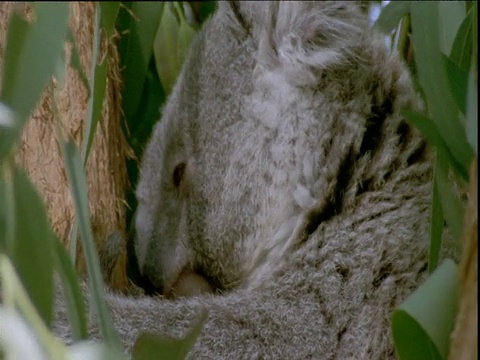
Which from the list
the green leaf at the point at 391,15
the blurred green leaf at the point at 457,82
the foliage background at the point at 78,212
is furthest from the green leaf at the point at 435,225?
the green leaf at the point at 391,15

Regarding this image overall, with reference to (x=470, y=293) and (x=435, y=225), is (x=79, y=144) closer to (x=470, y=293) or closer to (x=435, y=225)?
(x=435, y=225)

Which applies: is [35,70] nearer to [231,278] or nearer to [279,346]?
[279,346]

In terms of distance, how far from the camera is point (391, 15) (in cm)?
172

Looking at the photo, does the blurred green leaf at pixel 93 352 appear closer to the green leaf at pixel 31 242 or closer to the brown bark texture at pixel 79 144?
the green leaf at pixel 31 242

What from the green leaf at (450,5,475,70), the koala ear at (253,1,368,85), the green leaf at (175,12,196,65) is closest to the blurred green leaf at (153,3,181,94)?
the green leaf at (175,12,196,65)

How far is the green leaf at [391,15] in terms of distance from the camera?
1.67 metres

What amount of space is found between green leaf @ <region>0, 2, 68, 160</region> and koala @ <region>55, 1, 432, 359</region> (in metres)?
0.62

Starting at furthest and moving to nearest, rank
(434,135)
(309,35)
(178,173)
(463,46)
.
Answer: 1. (178,173)
2. (309,35)
3. (463,46)
4. (434,135)

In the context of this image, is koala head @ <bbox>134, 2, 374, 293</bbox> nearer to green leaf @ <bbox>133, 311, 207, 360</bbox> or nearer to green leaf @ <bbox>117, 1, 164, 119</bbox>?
green leaf @ <bbox>117, 1, 164, 119</bbox>

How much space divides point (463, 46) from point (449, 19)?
0.11m

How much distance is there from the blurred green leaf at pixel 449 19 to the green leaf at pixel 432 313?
56cm

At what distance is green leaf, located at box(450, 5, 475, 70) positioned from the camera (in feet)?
4.34

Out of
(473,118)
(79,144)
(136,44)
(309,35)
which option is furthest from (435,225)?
(136,44)

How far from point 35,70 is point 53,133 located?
89cm
